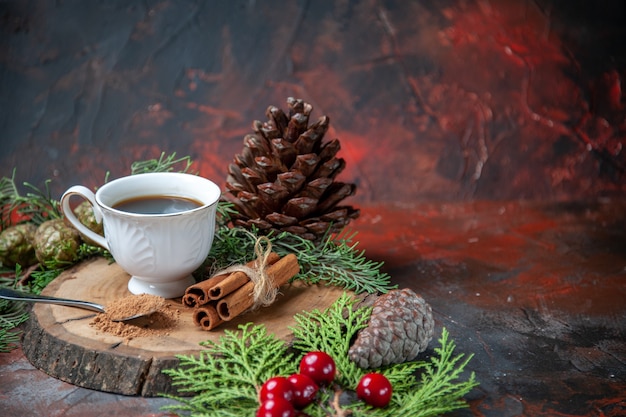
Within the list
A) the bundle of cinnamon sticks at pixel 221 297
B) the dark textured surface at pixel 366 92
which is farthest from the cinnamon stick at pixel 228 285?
the dark textured surface at pixel 366 92

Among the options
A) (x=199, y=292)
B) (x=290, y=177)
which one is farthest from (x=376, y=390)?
(x=290, y=177)

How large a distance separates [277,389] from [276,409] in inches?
1.8

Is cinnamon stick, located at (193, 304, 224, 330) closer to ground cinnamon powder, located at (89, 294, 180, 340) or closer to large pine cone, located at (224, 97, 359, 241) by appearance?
ground cinnamon powder, located at (89, 294, 180, 340)

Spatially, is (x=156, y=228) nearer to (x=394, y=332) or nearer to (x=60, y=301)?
(x=60, y=301)

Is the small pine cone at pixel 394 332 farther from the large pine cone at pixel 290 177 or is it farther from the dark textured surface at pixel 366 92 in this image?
the dark textured surface at pixel 366 92

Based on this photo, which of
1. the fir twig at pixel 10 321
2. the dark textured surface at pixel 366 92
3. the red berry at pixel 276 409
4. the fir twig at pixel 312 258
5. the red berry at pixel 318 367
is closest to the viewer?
the red berry at pixel 276 409

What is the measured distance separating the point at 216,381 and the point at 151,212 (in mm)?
361

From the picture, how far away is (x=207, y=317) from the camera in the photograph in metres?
1.27

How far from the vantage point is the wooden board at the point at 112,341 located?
1.18 meters

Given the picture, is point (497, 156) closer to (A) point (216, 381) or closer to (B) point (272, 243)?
(B) point (272, 243)

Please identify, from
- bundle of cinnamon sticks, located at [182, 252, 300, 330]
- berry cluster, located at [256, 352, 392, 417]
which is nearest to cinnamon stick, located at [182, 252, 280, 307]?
bundle of cinnamon sticks, located at [182, 252, 300, 330]

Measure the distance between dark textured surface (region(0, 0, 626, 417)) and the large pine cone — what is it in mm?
502

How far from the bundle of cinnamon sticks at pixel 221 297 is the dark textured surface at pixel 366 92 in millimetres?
759

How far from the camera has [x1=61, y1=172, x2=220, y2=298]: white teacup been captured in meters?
1.30
